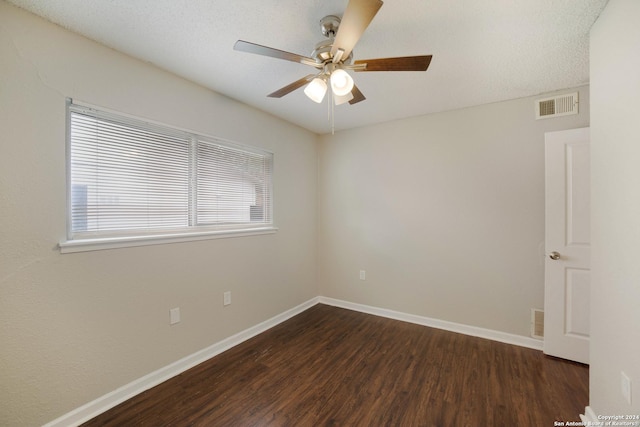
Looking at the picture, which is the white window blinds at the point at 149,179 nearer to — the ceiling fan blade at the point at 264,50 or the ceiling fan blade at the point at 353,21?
the ceiling fan blade at the point at 264,50

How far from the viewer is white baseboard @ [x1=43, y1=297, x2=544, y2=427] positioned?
1.66 meters

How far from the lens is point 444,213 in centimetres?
295

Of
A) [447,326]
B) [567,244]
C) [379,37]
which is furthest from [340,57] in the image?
[447,326]

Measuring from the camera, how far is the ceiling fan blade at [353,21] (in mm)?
1061

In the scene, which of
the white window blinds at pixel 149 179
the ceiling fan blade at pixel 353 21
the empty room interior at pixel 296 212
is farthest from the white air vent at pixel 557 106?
the white window blinds at pixel 149 179

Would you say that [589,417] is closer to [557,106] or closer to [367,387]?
[367,387]

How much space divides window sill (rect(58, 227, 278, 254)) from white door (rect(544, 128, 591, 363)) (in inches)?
118

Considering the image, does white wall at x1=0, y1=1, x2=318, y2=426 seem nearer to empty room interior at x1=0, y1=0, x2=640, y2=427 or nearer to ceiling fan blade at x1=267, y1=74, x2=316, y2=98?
empty room interior at x1=0, y1=0, x2=640, y2=427

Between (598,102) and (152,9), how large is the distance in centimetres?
268

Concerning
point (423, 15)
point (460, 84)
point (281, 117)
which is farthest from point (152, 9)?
point (460, 84)

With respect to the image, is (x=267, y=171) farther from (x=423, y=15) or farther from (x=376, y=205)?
(x=423, y=15)

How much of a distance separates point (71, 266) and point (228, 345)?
1497 mm

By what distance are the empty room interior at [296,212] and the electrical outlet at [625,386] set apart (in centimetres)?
2

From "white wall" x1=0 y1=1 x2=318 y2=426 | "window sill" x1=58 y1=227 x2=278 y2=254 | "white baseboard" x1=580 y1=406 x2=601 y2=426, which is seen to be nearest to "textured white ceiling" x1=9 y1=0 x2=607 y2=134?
"white wall" x1=0 y1=1 x2=318 y2=426
